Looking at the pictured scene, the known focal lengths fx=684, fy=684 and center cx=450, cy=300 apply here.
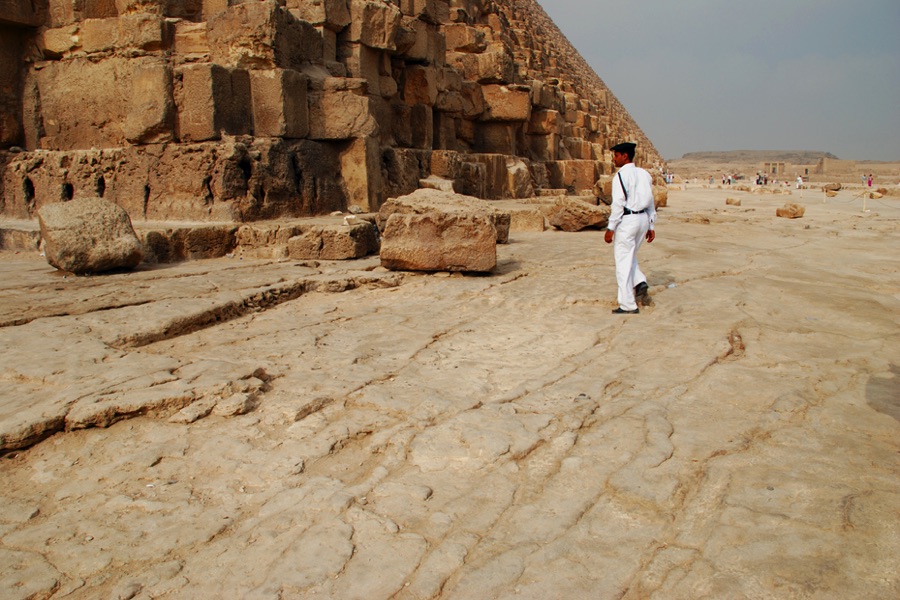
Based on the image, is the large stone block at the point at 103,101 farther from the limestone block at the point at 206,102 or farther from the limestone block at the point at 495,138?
the limestone block at the point at 495,138

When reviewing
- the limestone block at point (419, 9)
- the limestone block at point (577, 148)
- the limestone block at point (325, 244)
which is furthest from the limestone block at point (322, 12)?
the limestone block at point (577, 148)

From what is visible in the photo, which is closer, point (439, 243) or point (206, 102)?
point (439, 243)

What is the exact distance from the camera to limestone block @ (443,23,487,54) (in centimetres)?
1548

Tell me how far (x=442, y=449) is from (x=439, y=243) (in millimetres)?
3385

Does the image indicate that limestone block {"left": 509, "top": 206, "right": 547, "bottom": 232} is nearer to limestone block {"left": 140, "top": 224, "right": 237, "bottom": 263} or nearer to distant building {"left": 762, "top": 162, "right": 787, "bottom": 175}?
limestone block {"left": 140, "top": 224, "right": 237, "bottom": 263}

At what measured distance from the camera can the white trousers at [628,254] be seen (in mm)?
4797

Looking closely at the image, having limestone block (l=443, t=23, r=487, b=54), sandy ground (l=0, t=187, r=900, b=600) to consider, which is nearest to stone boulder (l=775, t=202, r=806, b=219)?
limestone block (l=443, t=23, r=487, b=54)

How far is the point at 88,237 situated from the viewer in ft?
17.9

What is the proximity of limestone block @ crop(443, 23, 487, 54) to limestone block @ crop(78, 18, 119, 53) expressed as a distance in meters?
8.95

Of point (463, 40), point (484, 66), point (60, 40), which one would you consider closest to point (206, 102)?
point (60, 40)

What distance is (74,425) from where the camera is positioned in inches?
104

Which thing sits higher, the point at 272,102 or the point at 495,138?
the point at 495,138

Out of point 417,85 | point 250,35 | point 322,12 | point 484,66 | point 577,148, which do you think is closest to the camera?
point 250,35

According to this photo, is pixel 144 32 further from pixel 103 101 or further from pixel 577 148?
pixel 577 148
